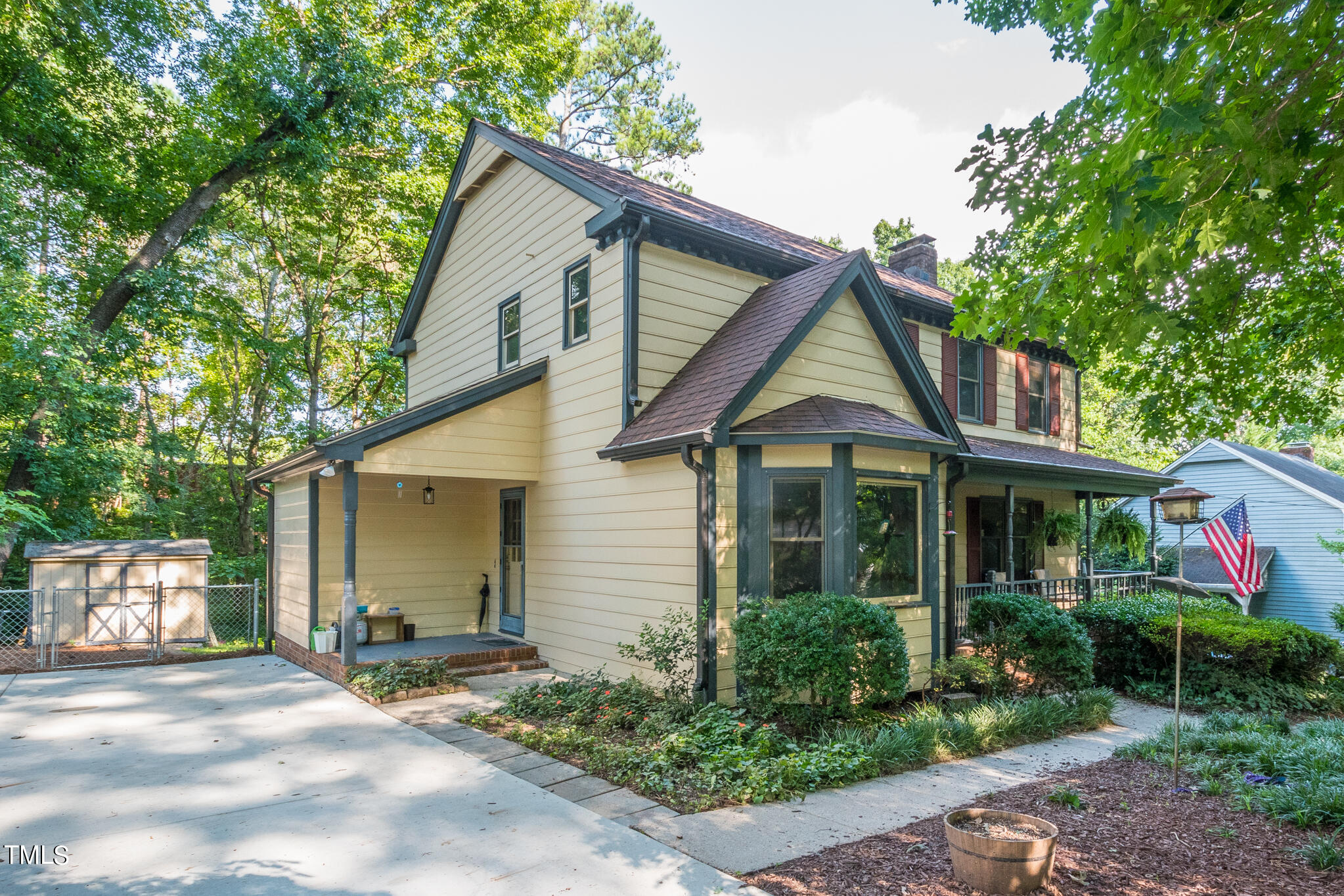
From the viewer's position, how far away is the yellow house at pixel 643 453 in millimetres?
7902

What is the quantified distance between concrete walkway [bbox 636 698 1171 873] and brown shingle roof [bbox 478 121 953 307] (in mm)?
6501

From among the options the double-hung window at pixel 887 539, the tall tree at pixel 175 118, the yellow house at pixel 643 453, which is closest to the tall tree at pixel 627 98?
the tall tree at pixel 175 118

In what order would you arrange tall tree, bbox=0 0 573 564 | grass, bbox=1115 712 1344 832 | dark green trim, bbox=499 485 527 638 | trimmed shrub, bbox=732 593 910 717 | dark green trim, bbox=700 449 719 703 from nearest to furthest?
grass, bbox=1115 712 1344 832, trimmed shrub, bbox=732 593 910 717, dark green trim, bbox=700 449 719 703, dark green trim, bbox=499 485 527 638, tall tree, bbox=0 0 573 564

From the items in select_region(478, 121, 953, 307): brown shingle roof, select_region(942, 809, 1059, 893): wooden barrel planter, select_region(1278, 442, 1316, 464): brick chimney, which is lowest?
select_region(942, 809, 1059, 893): wooden barrel planter

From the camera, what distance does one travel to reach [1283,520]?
21.0 meters

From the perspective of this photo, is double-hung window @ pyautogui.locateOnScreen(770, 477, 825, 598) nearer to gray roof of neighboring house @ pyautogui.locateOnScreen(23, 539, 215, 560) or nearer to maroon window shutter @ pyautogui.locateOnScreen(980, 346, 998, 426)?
maroon window shutter @ pyautogui.locateOnScreen(980, 346, 998, 426)

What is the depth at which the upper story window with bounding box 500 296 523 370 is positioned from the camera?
11359 millimetres

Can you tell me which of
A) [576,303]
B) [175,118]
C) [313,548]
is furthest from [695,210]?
[175,118]

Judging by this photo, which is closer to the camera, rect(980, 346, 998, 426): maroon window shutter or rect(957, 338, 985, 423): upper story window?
rect(957, 338, 985, 423): upper story window

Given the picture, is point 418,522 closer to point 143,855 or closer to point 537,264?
point 537,264

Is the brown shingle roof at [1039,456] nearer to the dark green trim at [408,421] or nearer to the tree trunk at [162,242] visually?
the dark green trim at [408,421]

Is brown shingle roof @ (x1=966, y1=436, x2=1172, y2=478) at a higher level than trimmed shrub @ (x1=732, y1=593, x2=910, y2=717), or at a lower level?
higher

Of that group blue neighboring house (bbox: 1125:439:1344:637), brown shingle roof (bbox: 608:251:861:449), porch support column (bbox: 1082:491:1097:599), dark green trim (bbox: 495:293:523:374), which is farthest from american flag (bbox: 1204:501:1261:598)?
blue neighboring house (bbox: 1125:439:1344:637)

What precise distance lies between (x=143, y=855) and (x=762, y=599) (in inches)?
199
